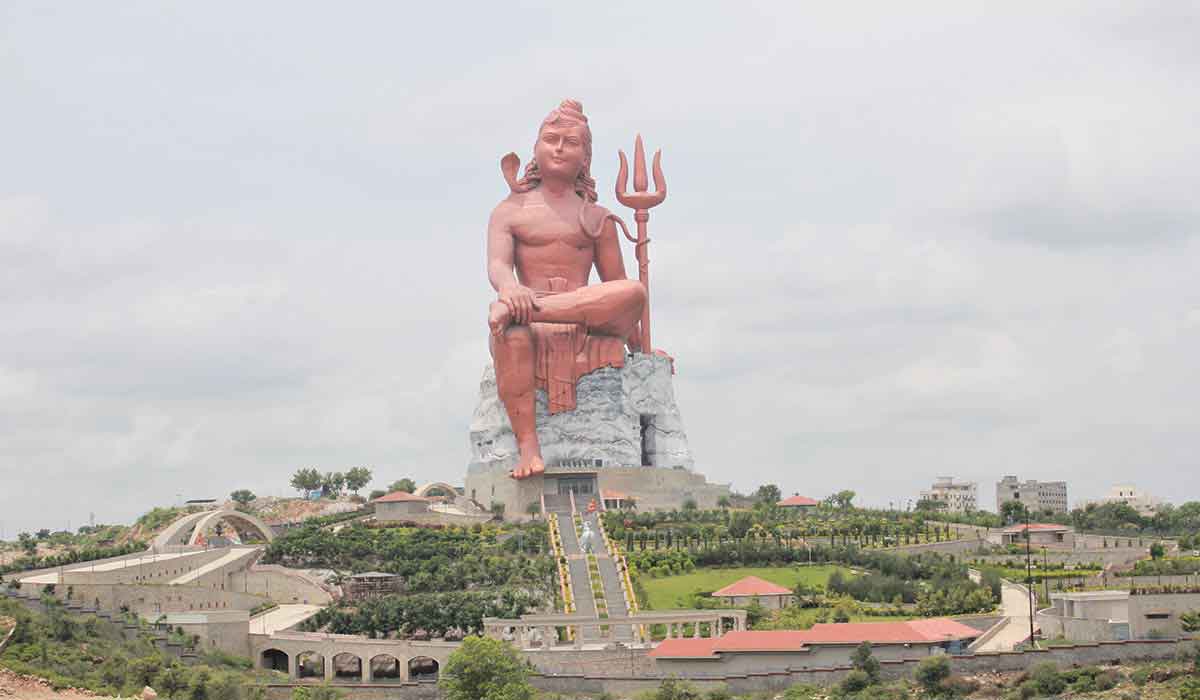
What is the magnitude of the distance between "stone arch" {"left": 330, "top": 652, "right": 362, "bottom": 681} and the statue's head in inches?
1009

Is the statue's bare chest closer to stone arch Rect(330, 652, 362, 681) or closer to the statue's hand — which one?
the statue's hand

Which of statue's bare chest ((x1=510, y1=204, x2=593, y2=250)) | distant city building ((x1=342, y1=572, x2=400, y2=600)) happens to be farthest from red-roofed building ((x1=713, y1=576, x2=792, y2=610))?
statue's bare chest ((x1=510, y1=204, x2=593, y2=250))

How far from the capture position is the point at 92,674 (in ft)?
127

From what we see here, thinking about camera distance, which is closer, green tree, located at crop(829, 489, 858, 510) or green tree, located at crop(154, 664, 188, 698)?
green tree, located at crop(154, 664, 188, 698)

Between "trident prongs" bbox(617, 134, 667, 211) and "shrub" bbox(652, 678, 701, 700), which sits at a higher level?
"trident prongs" bbox(617, 134, 667, 211)

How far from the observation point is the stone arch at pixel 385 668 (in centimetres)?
4659

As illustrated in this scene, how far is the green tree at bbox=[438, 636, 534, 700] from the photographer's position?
37.9 meters

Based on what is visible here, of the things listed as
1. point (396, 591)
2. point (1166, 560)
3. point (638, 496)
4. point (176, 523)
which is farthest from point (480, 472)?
point (1166, 560)

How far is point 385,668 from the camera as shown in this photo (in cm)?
4716

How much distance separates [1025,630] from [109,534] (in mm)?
44483

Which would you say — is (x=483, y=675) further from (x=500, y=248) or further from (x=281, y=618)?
(x=500, y=248)

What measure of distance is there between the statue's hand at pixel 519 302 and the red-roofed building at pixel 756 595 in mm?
18307

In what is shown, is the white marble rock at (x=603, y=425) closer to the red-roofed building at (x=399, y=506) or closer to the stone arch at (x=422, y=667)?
the red-roofed building at (x=399, y=506)

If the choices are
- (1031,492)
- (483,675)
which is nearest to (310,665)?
(483,675)
